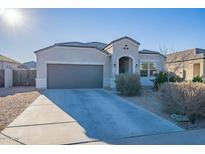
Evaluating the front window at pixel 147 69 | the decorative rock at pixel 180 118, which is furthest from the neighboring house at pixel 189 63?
the decorative rock at pixel 180 118

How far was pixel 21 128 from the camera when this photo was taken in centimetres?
577

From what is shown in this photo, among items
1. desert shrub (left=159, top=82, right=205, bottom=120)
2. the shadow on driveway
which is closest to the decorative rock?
desert shrub (left=159, top=82, right=205, bottom=120)

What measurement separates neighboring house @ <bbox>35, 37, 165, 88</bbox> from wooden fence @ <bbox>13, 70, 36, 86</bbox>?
3.96m

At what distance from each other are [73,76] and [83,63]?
152cm

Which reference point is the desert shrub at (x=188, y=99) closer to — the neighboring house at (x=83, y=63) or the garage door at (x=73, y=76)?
the neighboring house at (x=83, y=63)

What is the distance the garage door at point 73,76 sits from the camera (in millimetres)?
17219

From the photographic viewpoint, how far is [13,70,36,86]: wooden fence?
20.2m

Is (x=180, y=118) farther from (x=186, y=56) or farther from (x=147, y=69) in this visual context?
(x=186, y=56)

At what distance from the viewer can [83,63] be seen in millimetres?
17812

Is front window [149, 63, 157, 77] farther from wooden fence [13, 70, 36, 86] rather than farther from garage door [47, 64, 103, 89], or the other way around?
wooden fence [13, 70, 36, 86]

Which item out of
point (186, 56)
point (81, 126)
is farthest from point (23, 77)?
point (186, 56)

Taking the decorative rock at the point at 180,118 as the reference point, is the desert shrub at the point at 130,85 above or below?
above
